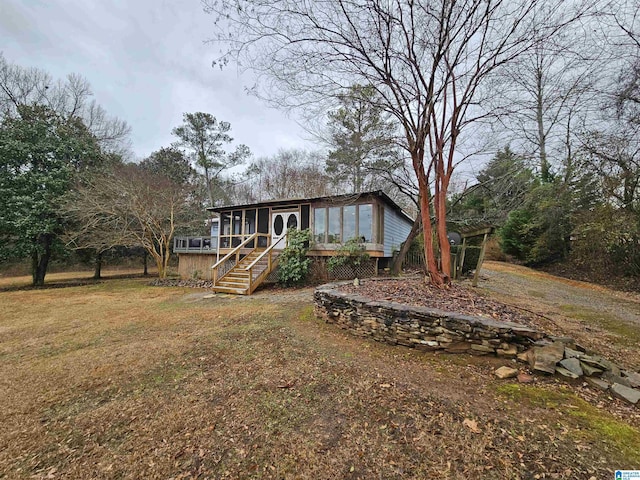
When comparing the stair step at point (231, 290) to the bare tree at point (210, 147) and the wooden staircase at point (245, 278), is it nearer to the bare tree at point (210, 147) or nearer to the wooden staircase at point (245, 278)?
the wooden staircase at point (245, 278)

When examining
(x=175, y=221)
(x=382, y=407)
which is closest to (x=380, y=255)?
(x=382, y=407)

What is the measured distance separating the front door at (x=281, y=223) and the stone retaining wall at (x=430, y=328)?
7064mm

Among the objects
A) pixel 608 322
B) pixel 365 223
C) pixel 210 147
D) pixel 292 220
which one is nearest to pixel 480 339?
pixel 608 322

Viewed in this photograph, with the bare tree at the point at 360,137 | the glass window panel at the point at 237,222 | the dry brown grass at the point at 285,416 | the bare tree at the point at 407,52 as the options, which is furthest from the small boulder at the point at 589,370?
the glass window panel at the point at 237,222

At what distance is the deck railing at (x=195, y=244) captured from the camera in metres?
13.3

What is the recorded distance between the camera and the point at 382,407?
88.3 inches

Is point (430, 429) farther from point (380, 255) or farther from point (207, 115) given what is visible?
point (207, 115)

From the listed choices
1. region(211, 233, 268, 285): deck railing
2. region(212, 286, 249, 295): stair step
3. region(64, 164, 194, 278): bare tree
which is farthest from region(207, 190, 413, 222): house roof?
region(212, 286, 249, 295): stair step

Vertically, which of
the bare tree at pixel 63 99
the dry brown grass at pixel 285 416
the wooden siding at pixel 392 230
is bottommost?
the dry brown grass at pixel 285 416

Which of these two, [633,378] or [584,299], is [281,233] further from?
→ [633,378]

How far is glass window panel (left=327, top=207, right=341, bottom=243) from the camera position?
955 cm

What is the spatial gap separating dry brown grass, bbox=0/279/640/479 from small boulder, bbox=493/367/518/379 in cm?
12

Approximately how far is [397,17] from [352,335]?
555 cm

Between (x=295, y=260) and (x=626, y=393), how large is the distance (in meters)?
7.64
